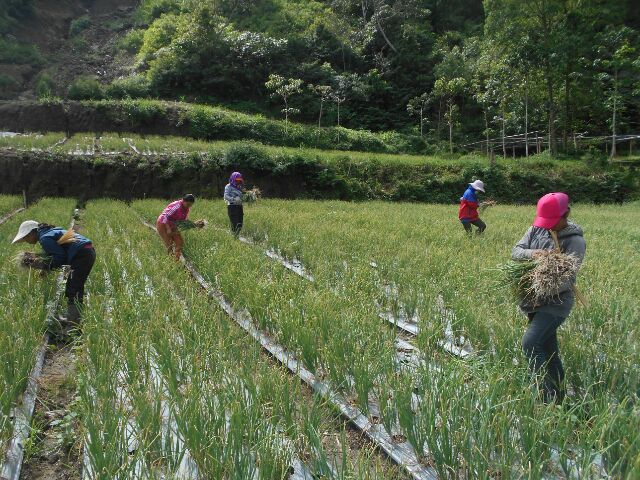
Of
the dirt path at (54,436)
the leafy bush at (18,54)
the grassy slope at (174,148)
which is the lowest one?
the dirt path at (54,436)

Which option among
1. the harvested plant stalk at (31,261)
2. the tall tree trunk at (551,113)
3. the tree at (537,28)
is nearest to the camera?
the harvested plant stalk at (31,261)

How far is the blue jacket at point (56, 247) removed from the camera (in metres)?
3.81

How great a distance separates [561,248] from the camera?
8.40 feet

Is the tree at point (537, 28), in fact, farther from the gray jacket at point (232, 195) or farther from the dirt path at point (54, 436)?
the dirt path at point (54, 436)

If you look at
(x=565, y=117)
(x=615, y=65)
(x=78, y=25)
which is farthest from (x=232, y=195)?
(x=78, y=25)

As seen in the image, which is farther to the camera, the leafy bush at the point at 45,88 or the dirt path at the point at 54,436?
the leafy bush at the point at 45,88

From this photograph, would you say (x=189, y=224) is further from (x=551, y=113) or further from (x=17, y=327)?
(x=551, y=113)

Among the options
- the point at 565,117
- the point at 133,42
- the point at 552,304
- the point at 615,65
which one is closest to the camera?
the point at 552,304

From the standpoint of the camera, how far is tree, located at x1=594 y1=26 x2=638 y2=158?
59.7 feet

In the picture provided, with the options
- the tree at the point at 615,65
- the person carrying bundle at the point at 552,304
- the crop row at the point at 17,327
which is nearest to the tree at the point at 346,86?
the tree at the point at 615,65

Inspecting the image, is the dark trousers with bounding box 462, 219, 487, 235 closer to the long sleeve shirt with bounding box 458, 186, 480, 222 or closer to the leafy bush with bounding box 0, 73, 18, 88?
the long sleeve shirt with bounding box 458, 186, 480, 222

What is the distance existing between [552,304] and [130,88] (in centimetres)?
2486

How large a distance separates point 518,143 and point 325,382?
77.9 feet

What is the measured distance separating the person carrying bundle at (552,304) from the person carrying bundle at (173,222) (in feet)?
14.1
